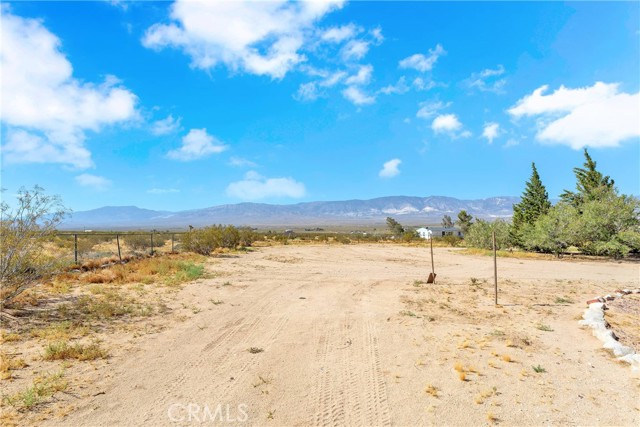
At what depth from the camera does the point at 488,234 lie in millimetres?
32500

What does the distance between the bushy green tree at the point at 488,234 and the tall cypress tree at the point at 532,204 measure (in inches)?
67.9

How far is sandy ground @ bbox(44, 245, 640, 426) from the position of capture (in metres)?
4.40

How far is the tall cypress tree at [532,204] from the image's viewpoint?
114ft

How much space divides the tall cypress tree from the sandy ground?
1097 inches

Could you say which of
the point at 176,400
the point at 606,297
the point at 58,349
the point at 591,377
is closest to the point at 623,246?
the point at 606,297

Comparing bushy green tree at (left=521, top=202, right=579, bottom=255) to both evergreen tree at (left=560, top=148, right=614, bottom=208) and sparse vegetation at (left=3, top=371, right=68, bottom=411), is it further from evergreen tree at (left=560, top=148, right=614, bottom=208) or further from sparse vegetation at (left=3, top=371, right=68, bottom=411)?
sparse vegetation at (left=3, top=371, right=68, bottom=411)

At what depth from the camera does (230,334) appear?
7.58 m

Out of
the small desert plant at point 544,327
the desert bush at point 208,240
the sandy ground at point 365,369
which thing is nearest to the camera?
the sandy ground at point 365,369

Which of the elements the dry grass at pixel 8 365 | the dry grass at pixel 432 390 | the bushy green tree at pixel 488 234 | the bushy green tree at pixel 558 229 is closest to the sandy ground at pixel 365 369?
the dry grass at pixel 432 390

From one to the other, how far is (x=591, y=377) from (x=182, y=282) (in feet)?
42.9

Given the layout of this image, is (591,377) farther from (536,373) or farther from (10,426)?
(10,426)

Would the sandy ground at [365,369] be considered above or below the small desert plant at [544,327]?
above

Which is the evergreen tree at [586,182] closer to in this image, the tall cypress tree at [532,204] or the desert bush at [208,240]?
the tall cypress tree at [532,204]

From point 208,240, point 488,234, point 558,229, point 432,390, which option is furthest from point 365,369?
point 488,234
